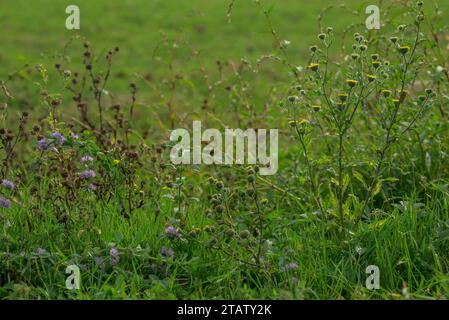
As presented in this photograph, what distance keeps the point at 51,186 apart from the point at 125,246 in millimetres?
629

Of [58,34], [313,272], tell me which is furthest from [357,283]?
[58,34]

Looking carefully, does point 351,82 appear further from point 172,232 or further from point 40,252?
point 40,252

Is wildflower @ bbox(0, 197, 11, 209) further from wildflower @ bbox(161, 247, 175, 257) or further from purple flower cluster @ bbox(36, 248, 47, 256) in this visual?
wildflower @ bbox(161, 247, 175, 257)

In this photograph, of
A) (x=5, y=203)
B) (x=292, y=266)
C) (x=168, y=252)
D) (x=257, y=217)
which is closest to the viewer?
(x=292, y=266)

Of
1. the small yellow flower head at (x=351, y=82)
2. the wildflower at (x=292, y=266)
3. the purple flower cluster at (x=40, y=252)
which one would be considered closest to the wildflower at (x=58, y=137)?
the purple flower cluster at (x=40, y=252)

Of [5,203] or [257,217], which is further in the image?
[257,217]

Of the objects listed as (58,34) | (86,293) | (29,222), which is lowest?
(86,293)

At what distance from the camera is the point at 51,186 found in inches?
149

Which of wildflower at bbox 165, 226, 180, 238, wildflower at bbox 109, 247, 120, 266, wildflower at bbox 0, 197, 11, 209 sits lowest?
wildflower at bbox 109, 247, 120, 266

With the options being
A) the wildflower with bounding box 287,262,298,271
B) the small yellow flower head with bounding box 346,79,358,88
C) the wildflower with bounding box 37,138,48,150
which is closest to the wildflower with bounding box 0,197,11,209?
the wildflower with bounding box 37,138,48,150

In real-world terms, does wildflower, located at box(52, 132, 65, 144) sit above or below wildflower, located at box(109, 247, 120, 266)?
above

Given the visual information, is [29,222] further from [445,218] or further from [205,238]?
[445,218]

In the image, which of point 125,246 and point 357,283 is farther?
point 125,246

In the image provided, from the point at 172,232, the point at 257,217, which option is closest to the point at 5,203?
the point at 172,232
